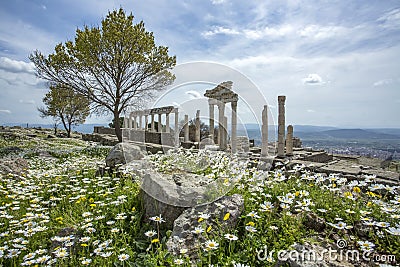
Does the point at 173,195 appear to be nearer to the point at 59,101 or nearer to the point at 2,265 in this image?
the point at 2,265

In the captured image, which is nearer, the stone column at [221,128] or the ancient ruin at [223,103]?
the ancient ruin at [223,103]

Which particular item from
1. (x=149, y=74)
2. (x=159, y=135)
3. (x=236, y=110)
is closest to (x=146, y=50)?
(x=149, y=74)

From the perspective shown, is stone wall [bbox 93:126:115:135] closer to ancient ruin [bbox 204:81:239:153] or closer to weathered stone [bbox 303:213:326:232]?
ancient ruin [bbox 204:81:239:153]

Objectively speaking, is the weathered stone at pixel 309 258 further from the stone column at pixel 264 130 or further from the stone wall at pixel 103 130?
the stone wall at pixel 103 130

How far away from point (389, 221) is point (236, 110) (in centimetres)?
1628

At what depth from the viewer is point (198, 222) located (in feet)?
10.7

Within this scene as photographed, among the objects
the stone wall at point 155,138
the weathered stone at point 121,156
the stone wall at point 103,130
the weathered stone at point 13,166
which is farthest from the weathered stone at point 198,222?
the stone wall at point 103,130

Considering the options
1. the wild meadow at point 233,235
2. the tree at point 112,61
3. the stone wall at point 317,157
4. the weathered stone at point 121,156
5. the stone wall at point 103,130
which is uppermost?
the tree at point 112,61

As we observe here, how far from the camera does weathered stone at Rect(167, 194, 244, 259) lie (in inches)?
116

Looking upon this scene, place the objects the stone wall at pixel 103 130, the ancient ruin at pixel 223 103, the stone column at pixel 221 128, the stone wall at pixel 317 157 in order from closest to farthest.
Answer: the stone wall at pixel 317 157, the ancient ruin at pixel 223 103, the stone column at pixel 221 128, the stone wall at pixel 103 130

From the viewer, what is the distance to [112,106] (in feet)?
67.3

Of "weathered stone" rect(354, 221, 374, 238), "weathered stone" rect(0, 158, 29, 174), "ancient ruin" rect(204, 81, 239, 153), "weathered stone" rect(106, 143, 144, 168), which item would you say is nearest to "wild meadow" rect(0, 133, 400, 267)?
"weathered stone" rect(354, 221, 374, 238)

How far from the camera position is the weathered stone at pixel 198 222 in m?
2.94

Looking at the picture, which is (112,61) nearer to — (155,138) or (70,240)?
(155,138)
